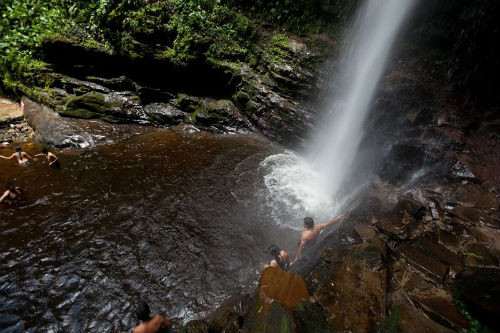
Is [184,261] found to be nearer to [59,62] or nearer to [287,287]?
[287,287]

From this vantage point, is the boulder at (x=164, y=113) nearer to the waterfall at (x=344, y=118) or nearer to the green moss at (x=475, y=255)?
the waterfall at (x=344, y=118)

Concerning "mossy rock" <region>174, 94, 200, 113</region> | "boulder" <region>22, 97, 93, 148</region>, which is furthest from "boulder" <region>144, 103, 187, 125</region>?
"boulder" <region>22, 97, 93, 148</region>

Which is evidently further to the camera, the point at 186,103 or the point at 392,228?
the point at 186,103

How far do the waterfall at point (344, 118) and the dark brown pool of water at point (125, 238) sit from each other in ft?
3.92

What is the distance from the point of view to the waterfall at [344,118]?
27.2 ft

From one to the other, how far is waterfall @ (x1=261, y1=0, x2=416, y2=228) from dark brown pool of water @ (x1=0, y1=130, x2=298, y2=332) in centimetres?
119

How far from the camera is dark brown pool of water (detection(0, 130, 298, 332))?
179 inches

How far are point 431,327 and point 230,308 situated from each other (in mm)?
3040

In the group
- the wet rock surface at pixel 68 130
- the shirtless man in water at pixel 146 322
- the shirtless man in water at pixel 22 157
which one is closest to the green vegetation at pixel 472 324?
the shirtless man in water at pixel 146 322

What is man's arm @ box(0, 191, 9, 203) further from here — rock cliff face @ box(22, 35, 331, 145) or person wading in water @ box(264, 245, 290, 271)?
person wading in water @ box(264, 245, 290, 271)

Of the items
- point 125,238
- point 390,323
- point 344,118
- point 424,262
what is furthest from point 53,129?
point 424,262

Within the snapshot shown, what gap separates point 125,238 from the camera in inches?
230

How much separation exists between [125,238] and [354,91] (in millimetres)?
9021

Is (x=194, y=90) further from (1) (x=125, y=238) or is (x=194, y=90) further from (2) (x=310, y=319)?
(2) (x=310, y=319)
